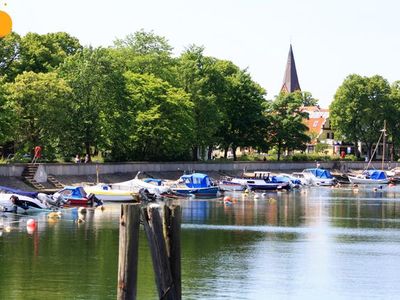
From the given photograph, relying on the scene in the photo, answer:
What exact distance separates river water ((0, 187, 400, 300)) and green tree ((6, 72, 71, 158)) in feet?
56.2

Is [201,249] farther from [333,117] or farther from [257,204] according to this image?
[333,117]

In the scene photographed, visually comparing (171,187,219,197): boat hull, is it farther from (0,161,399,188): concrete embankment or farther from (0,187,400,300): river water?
(0,187,400,300): river water

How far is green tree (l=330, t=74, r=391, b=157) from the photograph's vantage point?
600 feet

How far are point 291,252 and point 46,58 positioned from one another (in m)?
A: 69.0

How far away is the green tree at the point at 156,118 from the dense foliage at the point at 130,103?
12cm

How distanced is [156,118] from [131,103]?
16.9 ft

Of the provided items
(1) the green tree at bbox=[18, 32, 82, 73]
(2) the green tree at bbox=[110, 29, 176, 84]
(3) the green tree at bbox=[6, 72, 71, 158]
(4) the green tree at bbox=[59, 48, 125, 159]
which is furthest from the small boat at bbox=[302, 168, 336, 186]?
(3) the green tree at bbox=[6, 72, 71, 158]

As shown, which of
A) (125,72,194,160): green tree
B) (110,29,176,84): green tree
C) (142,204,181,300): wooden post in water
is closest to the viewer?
(142,204,181,300): wooden post in water

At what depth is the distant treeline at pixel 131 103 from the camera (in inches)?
3797

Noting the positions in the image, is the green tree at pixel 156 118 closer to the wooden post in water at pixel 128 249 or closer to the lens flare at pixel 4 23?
the wooden post in water at pixel 128 249

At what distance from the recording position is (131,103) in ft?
367

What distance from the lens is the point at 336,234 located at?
66000mm

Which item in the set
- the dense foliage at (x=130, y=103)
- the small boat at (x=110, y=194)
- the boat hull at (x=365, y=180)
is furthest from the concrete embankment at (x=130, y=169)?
the boat hull at (x=365, y=180)

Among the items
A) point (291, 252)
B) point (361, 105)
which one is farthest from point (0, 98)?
point (361, 105)
